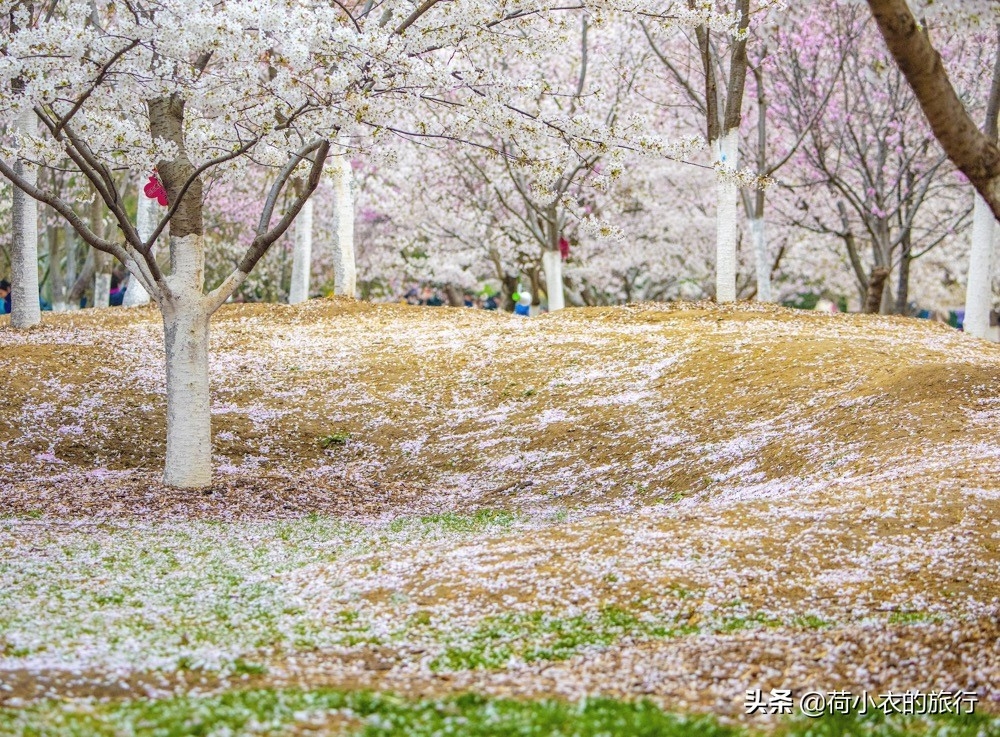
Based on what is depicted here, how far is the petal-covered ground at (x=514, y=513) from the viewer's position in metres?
6.88

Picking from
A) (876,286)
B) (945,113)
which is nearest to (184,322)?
(945,113)

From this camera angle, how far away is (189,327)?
543 inches

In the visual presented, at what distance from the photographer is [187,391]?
45.5 ft

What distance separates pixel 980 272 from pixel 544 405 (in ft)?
34.0

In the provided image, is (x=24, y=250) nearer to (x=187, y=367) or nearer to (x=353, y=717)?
(x=187, y=367)

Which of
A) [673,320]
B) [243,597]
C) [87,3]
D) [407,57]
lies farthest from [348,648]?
[673,320]

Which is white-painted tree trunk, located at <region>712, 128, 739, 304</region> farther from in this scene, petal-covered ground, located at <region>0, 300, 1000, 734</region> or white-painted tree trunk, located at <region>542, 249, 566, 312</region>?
white-painted tree trunk, located at <region>542, 249, 566, 312</region>

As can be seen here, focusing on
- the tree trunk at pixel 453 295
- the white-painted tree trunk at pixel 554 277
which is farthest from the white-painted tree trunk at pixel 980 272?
the tree trunk at pixel 453 295

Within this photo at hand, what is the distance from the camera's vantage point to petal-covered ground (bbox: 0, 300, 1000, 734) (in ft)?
22.6

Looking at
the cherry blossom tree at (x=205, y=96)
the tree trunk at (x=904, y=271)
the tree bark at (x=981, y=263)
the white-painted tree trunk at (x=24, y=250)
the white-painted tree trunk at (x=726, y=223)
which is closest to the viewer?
the cherry blossom tree at (x=205, y=96)

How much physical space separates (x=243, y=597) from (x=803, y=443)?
8175mm

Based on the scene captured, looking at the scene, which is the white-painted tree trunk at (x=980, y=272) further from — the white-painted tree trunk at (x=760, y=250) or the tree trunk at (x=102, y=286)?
the tree trunk at (x=102, y=286)

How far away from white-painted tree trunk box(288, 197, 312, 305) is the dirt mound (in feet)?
19.8

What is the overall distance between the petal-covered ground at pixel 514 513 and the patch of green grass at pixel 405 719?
0.33ft
